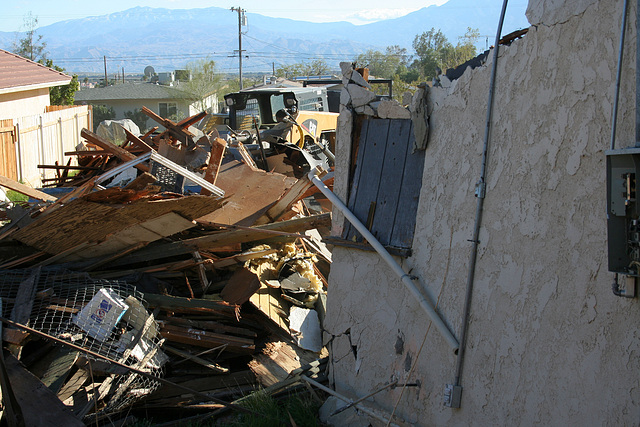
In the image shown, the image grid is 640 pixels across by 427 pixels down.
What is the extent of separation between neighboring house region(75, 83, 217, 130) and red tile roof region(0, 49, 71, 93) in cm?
2439

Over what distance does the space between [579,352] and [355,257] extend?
6.60ft

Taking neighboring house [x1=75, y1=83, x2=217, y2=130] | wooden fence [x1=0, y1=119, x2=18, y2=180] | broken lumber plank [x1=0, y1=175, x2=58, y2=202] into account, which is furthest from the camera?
neighboring house [x1=75, y1=83, x2=217, y2=130]

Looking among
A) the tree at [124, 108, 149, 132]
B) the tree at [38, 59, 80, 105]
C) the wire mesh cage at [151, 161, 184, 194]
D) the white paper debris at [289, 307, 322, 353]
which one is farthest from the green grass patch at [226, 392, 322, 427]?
the tree at [124, 108, 149, 132]

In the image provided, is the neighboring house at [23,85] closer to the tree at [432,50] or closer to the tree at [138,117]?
the tree at [432,50]

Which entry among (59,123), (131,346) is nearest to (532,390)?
(131,346)

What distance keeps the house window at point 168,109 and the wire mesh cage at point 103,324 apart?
4641cm

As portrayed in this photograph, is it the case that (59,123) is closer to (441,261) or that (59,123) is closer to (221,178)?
(221,178)

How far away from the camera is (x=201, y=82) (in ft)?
174

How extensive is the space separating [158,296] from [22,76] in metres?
18.1

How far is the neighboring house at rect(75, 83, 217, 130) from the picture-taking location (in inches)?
1892

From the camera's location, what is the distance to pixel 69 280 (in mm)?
5625

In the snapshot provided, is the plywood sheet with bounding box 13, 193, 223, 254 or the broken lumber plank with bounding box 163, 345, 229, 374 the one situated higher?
the plywood sheet with bounding box 13, 193, 223, 254

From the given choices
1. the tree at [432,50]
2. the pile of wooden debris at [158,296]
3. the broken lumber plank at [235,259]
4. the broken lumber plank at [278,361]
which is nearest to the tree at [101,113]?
the tree at [432,50]

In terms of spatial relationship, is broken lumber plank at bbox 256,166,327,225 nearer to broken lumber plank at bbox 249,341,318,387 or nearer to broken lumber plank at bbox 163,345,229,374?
broken lumber plank at bbox 249,341,318,387
